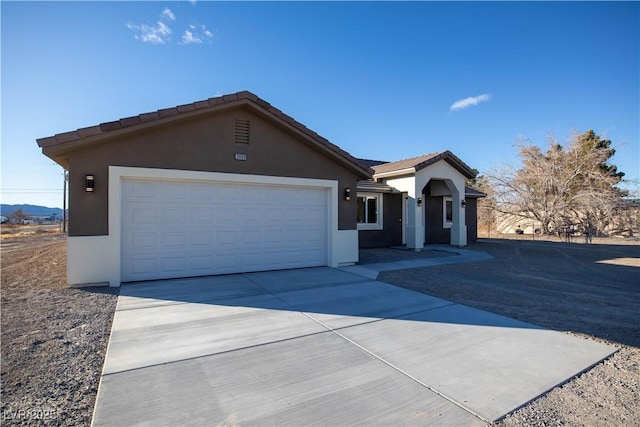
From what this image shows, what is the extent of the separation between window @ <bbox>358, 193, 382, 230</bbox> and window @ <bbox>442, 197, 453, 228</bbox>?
5034mm

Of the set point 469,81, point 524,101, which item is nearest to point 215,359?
point 469,81

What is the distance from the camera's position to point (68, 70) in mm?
8477

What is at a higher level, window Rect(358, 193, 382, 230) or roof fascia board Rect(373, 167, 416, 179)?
roof fascia board Rect(373, 167, 416, 179)

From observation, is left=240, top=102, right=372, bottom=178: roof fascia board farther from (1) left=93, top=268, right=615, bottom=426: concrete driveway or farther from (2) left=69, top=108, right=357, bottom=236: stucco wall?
(1) left=93, top=268, right=615, bottom=426: concrete driveway

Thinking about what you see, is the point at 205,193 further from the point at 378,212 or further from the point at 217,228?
the point at 378,212

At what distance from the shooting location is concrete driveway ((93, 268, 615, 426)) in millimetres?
2691

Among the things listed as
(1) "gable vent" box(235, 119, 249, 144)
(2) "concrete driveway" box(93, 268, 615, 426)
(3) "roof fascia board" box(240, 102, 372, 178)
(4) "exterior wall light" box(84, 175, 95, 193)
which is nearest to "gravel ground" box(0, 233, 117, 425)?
(2) "concrete driveway" box(93, 268, 615, 426)

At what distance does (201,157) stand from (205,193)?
0.97 meters

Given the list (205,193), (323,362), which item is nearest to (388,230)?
(205,193)

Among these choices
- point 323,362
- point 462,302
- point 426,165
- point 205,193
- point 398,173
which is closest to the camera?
point 323,362

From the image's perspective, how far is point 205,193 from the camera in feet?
27.3

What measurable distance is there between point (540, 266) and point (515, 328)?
25.4 ft

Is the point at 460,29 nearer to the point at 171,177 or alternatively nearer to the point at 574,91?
the point at 574,91

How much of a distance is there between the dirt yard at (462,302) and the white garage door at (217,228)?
1.45 meters
